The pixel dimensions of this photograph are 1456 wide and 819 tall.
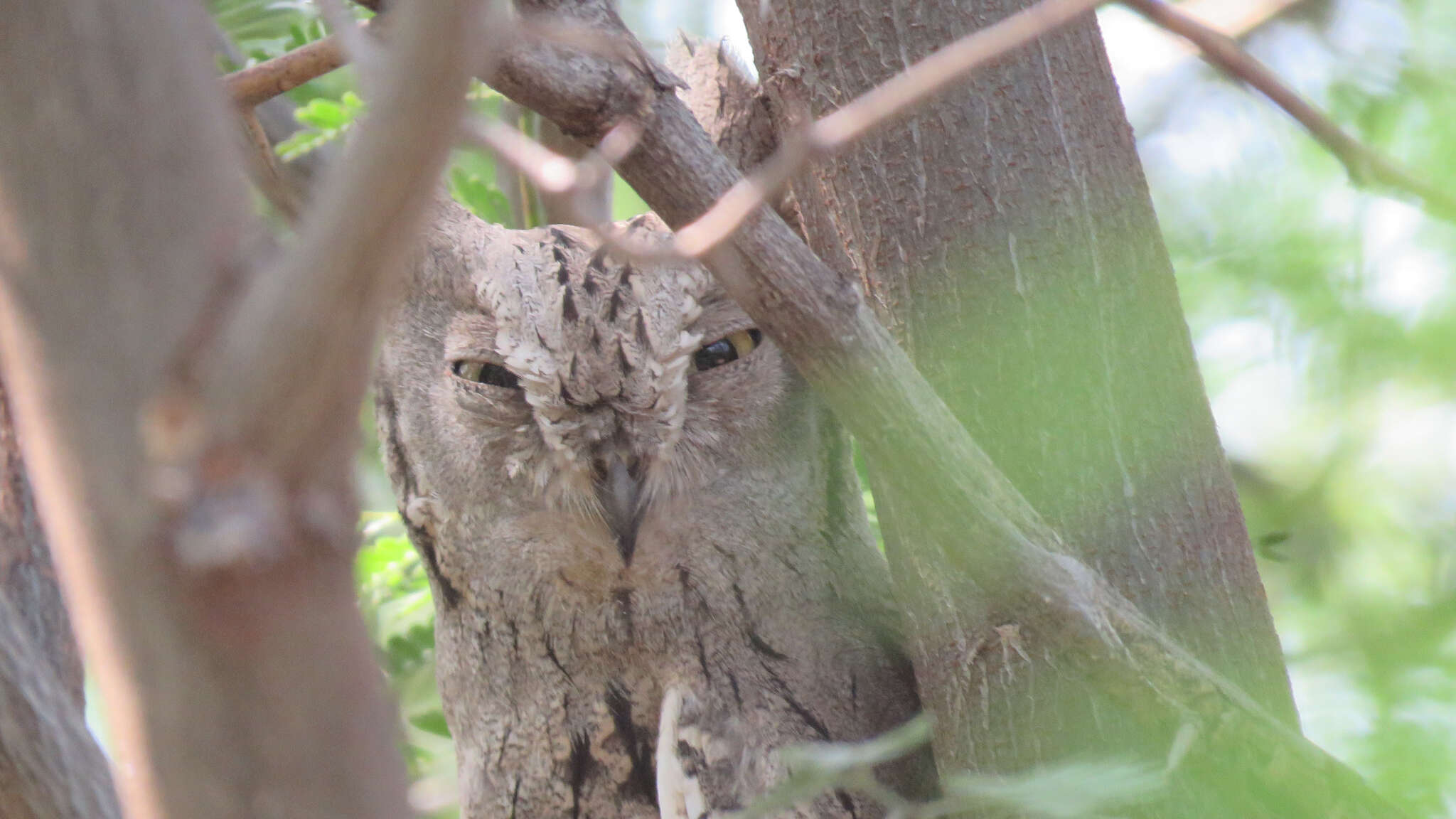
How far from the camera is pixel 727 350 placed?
67.1 inches

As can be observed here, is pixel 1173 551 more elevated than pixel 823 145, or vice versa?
pixel 823 145

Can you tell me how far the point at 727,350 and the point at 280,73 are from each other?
0.68 m

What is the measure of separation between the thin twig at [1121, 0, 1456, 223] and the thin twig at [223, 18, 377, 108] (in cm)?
85

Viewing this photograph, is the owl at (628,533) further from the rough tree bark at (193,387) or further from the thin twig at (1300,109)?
the rough tree bark at (193,387)

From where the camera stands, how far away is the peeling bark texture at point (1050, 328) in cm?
131

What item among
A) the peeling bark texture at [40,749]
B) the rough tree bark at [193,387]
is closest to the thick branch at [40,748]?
the peeling bark texture at [40,749]

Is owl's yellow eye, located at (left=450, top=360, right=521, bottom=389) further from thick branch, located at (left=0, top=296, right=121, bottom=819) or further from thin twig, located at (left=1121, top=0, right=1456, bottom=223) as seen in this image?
thin twig, located at (left=1121, top=0, right=1456, bottom=223)

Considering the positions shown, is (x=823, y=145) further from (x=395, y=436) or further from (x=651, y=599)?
(x=395, y=436)

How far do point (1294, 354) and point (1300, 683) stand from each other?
0.93 ft

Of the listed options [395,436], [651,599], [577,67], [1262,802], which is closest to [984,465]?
[1262,802]

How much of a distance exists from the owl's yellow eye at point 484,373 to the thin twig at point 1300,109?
1.05 metres

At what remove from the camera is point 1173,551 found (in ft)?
4.31

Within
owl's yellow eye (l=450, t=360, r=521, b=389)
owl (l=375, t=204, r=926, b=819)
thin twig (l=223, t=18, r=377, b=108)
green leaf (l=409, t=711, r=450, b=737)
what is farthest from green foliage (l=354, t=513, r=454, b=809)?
thin twig (l=223, t=18, r=377, b=108)

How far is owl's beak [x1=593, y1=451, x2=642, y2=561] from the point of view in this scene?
1.65 meters
